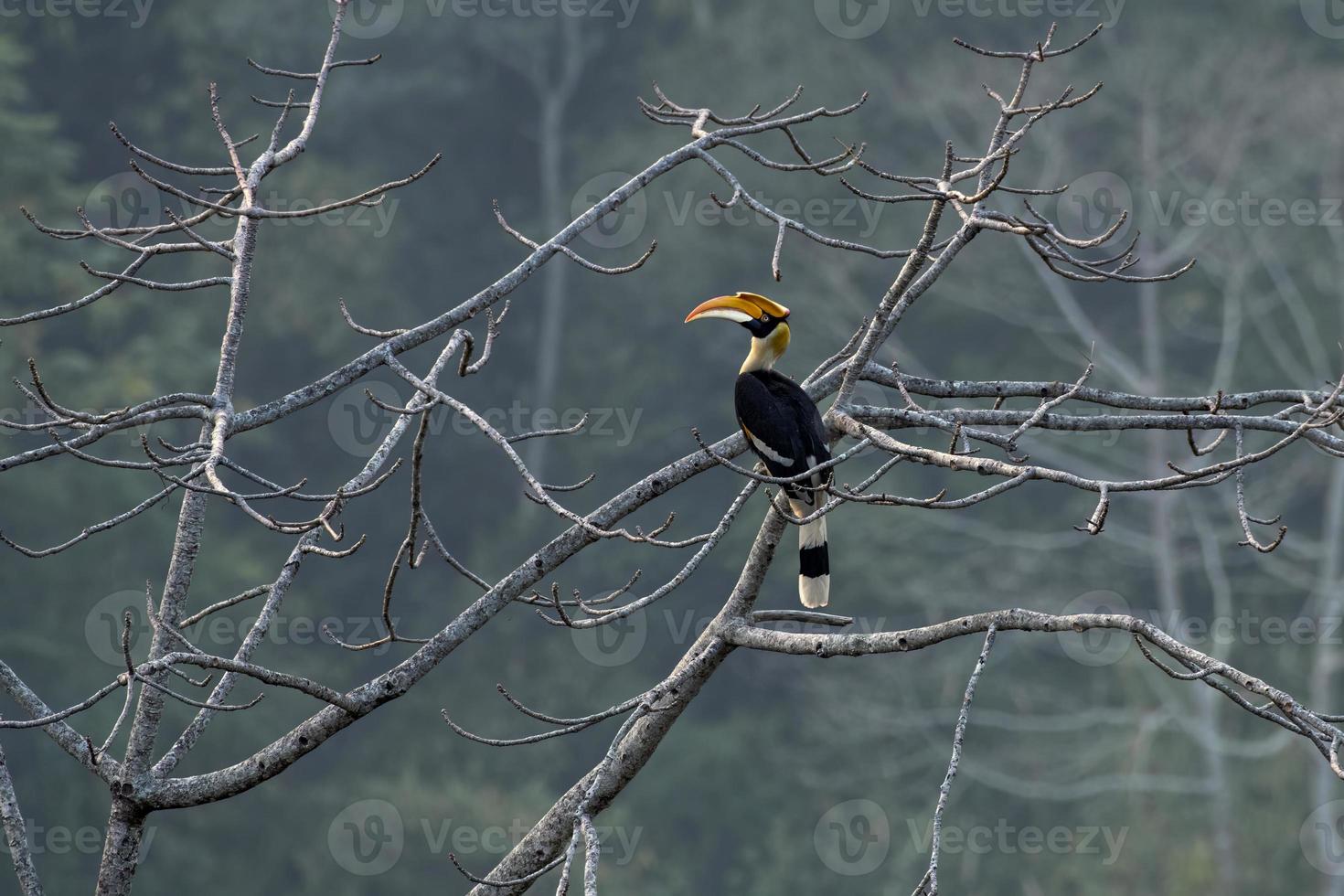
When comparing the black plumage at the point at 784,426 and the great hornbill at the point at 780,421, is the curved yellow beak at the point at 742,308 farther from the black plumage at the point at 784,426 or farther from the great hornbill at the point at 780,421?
the black plumage at the point at 784,426

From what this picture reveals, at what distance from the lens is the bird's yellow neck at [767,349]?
419 centimetres

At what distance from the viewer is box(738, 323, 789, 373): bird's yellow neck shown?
4.19 metres

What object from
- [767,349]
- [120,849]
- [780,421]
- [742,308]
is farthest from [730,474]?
[120,849]

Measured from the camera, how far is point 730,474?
16906 millimetres

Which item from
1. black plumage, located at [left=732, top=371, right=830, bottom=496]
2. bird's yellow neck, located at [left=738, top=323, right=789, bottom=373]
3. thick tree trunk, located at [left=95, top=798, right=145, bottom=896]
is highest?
bird's yellow neck, located at [left=738, top=323, right=789, bottom=373]

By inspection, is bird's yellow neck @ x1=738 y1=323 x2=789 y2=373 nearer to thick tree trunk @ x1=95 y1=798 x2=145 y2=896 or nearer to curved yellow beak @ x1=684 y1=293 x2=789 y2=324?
curved yellow beak @ x1=684 y1=293 x2=789 y2=324

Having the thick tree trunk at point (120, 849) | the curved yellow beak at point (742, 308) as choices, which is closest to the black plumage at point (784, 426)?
the curved yellow beak at point (742, 308)

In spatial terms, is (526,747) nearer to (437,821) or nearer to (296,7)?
(437,821)

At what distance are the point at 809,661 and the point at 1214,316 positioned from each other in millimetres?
5725

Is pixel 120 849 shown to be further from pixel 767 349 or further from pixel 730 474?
pixel 730 474

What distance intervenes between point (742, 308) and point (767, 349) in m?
0.28

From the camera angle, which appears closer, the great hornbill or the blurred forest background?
the great hornbill

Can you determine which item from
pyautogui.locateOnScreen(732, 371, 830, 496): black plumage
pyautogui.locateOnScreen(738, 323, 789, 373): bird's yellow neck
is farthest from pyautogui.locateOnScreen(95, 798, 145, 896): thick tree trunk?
pyautogui.locateOnScreen(738, 323, 789, 373): bird's yellow neck

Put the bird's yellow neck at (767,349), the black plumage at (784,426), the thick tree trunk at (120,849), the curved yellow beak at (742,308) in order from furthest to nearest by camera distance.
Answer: the bird's yellow neck at (767,349)
the curved yellow beak at (742,308)
the black plumage at (784,426)
the thick tree trunk at (120,849)
